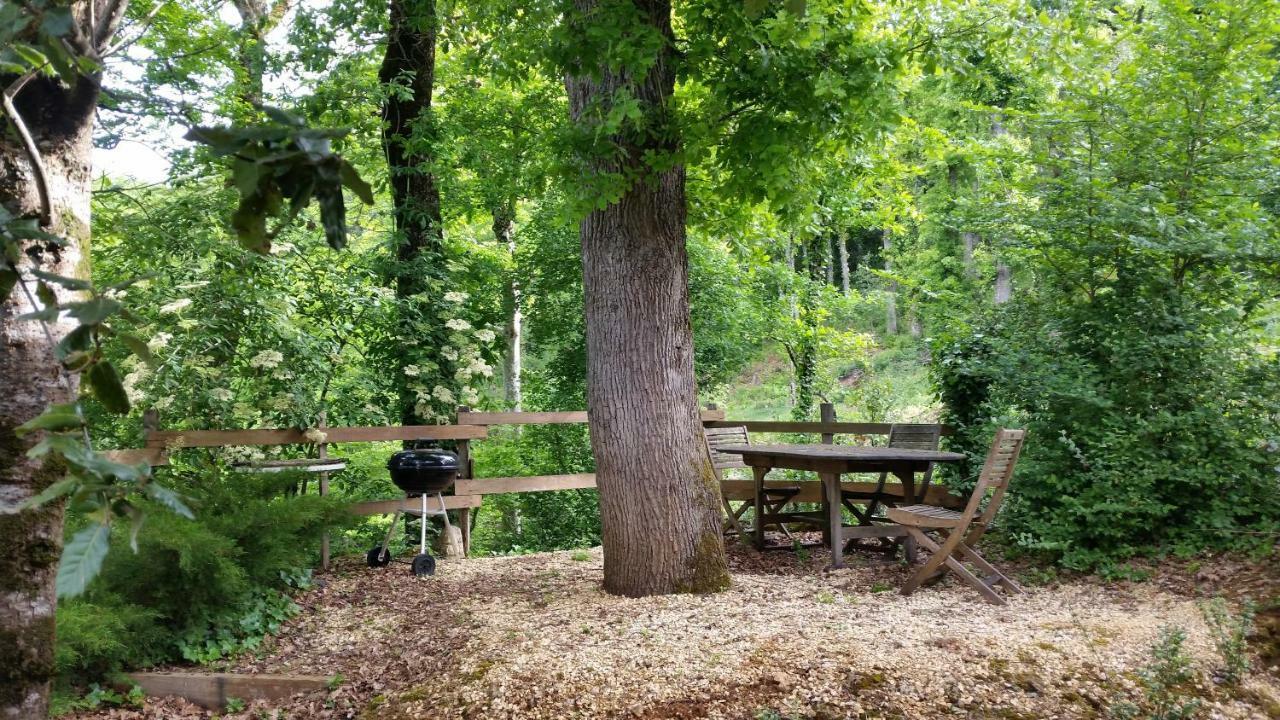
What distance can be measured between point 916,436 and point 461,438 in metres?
3.88

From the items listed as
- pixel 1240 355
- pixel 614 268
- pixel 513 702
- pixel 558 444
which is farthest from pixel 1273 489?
pixel 558 444

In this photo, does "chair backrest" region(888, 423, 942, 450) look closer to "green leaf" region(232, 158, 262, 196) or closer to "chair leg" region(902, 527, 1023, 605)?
"chair leg" region(902, 527, 1023, 605)

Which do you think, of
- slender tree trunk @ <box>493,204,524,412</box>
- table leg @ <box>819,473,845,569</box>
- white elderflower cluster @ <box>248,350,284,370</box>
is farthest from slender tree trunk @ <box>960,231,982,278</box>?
white elderflower cluster @ <box>248,350,284,370</box>

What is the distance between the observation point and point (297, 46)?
330 inches

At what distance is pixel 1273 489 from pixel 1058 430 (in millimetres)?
1280

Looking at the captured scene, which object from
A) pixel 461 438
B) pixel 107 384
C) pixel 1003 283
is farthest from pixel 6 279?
pixel 1003 283

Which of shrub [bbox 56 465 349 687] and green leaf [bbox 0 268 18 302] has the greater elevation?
green leaf [bbox 0 268 18 302]

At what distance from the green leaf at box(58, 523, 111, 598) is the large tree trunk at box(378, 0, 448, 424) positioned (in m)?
7.36

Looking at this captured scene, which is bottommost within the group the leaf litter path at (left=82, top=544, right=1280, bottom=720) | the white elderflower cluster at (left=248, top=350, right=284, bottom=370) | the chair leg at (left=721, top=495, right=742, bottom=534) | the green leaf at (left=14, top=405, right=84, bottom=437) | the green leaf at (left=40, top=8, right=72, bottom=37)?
the leaf litter path at (left=82, top=544, right=1280, bottom=720)

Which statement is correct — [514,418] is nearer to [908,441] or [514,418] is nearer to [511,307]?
[511,307]

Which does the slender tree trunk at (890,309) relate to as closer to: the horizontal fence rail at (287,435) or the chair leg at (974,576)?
the horizontal fence rail at (287,435)

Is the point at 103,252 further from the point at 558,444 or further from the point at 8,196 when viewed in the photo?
the point at 8,196

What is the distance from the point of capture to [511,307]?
9.88 m

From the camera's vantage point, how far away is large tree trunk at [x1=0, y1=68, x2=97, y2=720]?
249 cm
